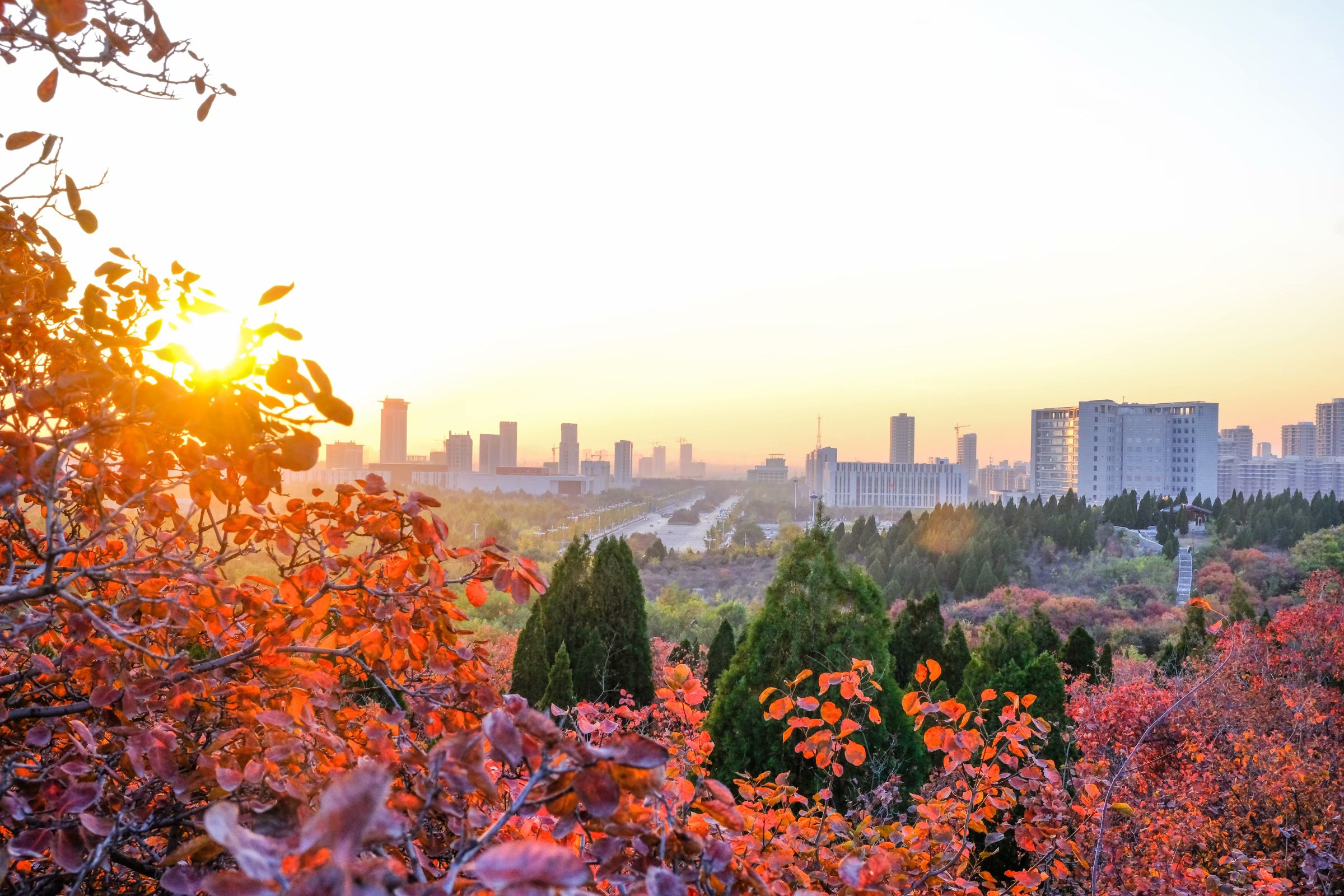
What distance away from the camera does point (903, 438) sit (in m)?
110

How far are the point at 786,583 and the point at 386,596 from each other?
179 inches

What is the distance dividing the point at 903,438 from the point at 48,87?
113866 millimetres

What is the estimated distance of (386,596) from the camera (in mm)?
1545

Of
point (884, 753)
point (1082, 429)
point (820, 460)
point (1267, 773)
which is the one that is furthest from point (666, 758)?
point (820, 460)

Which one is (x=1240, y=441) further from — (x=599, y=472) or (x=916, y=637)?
(x=916, y=637)

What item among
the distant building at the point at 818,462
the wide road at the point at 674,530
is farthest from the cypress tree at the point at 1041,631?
the distant building at the point at 818,462

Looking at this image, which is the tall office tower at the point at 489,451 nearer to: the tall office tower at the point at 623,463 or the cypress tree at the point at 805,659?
the tall office tower at the point at 623,463

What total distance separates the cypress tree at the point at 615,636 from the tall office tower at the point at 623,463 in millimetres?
94554

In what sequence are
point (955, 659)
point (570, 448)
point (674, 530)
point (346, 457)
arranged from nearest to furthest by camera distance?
1. point (955, 659)
2. point (346, 457)
3. point (674, 530)
4. point (570, 448)

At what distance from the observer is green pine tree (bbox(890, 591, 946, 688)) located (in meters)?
10.7

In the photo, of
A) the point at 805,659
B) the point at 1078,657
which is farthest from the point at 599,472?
the point at 805,659

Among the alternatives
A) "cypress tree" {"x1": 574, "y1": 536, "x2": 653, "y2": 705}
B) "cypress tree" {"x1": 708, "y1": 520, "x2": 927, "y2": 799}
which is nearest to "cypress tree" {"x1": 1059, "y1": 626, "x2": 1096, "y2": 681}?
"cypress tree" {"x1": 574, "y1": 536, "x2": 653, "y2": 705}

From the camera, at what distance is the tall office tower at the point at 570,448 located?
10062cm

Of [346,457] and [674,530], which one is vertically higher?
[346,457]
